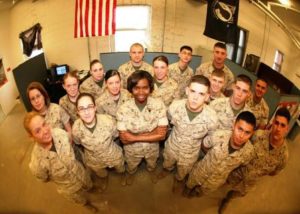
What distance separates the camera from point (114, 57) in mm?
4582

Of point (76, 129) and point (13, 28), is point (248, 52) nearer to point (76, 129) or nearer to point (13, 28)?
point (76, 129)

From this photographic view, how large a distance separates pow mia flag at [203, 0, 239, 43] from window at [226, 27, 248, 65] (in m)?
0.08

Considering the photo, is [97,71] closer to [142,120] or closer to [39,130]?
[142,120]

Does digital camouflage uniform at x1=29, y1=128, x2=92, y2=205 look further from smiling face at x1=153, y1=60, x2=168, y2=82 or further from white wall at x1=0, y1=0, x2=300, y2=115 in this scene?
smiling face at x1=153, y1=60, x2=168, y2=82

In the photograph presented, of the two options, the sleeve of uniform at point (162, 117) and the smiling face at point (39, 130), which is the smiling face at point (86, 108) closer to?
the smiling face at point (39, 130)

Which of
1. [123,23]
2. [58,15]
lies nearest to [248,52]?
[123,23]

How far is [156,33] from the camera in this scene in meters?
4.46

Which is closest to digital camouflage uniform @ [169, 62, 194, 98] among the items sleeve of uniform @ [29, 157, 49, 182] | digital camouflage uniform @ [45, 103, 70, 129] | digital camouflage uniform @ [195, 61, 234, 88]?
digital camouflage uniform @ [195, 61, 234, 88]

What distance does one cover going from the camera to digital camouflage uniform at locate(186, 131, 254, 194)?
7.61ft

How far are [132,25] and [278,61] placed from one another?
2433 mm

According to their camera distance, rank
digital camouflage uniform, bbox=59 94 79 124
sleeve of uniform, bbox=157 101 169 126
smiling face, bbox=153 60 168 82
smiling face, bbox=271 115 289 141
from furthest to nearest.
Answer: smiling face, bbox=153 60 168 82 → digital camouflage uniform, bbox=59 94 79 124 → sleeve of uniform, bbox=157 101 169 126 → smiling face, bbox=271 115 289 141

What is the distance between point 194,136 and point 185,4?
7.98ft

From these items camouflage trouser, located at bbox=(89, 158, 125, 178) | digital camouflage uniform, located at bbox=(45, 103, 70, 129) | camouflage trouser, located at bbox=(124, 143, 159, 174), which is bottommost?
camouflage trouser, located at bbox=(89, 158, 125, 178)

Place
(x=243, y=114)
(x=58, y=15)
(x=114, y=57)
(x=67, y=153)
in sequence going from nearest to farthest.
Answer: (x=243, y=114) < (x=67, y=153) < (x=58, y=15) < (x=114, y=57)
